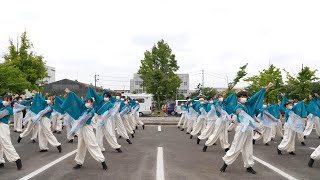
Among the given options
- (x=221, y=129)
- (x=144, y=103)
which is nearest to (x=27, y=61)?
(x=144, y=103)

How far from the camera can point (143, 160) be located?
9.38 metres

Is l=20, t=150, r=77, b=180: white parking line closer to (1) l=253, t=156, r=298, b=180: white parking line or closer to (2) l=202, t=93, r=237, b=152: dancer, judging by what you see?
(2) l=202, t=93, r=237, b=152: dancer

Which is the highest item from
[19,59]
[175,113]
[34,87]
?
[19,59]

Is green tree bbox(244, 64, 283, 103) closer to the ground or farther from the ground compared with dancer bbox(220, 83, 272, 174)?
farther from the ground

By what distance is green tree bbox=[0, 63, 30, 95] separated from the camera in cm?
2610

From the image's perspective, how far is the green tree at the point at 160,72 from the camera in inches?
1671

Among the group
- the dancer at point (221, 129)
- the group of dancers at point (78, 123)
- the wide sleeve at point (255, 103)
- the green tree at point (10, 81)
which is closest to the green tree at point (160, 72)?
the green tree at point (10, 81)

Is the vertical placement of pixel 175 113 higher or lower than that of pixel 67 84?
Answer: lower

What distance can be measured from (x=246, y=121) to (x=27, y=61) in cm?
2899

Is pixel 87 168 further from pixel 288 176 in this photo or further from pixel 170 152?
pixel 288 176

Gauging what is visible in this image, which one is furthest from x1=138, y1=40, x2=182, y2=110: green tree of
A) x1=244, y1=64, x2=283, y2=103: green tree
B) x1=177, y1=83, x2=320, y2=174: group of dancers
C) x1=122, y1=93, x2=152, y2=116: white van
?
x1=177, y1=83, x2=320, y2=174: group of dancers

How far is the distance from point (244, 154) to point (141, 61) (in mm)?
37935

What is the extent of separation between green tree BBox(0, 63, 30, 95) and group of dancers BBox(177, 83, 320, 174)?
14938 mm

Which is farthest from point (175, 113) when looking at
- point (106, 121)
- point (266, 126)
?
point (106, 121)
